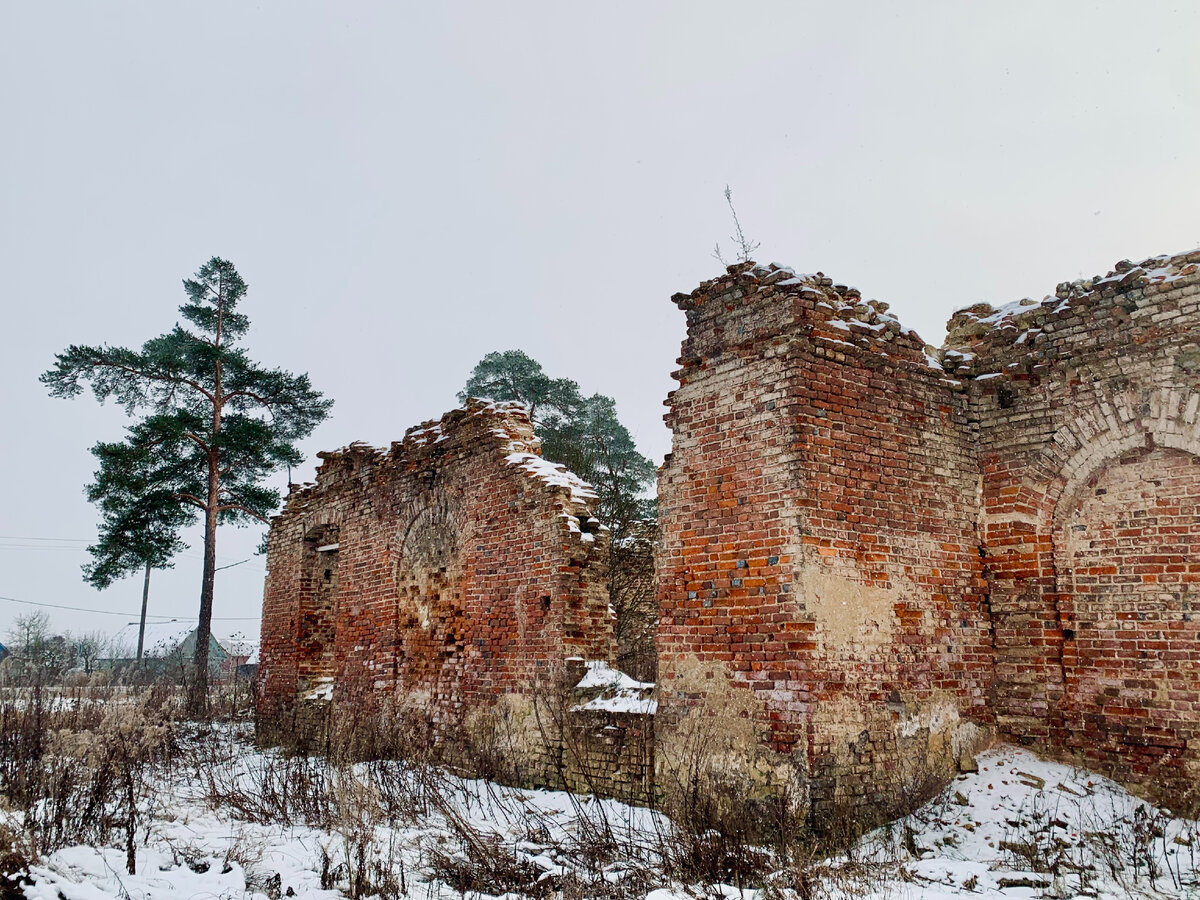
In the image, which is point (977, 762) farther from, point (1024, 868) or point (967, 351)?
point (967, 351)

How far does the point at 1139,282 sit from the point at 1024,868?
3926 millimetres

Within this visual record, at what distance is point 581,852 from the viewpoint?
4.89 metres

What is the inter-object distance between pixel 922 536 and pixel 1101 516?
47.4 inches

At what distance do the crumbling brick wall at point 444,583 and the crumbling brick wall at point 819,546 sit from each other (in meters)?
1.61

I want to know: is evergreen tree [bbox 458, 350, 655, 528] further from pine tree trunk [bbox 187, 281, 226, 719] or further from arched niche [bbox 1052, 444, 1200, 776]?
arched niche [bbox 1052, 444, 1200, 776]

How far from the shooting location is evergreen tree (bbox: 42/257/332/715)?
1788 cm

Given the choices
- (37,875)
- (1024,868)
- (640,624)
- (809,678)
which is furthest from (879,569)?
(640,624)

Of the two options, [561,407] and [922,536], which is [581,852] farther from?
[561,407]

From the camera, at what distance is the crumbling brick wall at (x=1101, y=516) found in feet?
18.4

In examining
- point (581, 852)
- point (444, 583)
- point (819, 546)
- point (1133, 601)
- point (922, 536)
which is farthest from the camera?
point (444, 583)

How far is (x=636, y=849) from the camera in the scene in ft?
16.2

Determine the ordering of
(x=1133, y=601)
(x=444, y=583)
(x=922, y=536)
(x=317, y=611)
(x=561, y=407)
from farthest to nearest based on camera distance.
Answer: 1. (x=561, y=407)
2. (x=317, y=611)
3. (x=444, y=583)
4. (x=922, y=536)
5. (x=1133, y=601)

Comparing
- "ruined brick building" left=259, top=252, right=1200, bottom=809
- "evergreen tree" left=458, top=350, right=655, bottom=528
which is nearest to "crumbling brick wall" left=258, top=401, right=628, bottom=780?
"ruined brick building" left=259, top=252, right=1200, bottom=809

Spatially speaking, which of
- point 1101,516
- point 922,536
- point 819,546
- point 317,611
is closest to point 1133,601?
point 1101,516
